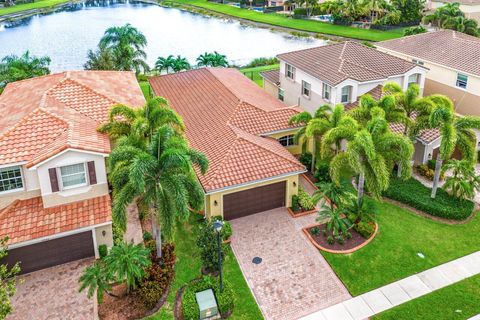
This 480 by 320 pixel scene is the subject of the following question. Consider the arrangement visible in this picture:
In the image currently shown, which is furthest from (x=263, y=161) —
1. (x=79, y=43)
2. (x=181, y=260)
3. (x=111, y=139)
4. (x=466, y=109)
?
(x=79, y=43)

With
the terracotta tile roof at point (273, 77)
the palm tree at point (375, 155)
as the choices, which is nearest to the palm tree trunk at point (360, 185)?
the palm tree at point (375, 155)

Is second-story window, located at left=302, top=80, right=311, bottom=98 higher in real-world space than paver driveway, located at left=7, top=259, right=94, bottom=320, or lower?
higher

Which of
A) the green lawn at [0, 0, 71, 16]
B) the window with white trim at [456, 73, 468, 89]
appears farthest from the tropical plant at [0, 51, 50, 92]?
the green lawn at [0, 0, 71, 16]

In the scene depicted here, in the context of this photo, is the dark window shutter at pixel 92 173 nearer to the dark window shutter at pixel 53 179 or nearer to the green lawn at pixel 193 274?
the dark window shutter at pixel 53 179

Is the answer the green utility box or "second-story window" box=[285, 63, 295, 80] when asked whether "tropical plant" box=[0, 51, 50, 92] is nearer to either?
"second-story window" box=[285, 63, 295, 80]

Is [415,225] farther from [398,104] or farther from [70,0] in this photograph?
[70,0]

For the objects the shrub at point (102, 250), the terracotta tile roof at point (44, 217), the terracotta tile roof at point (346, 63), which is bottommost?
the shrub at point (102, 250)
